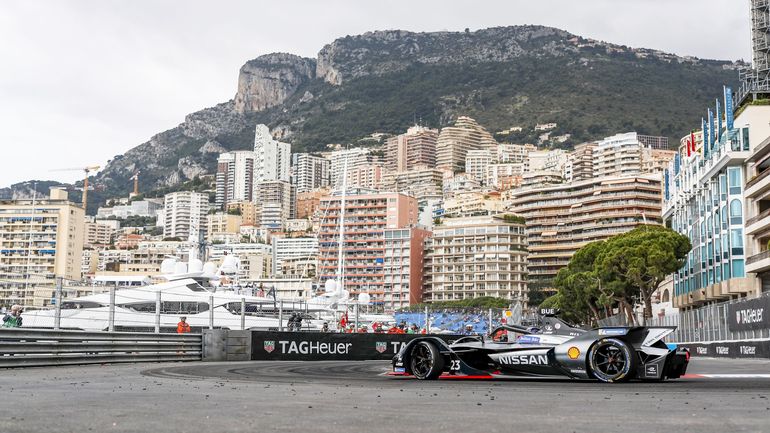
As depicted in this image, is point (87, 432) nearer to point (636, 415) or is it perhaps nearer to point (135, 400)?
point (135, 400)

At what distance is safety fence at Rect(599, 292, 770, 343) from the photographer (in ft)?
87.6

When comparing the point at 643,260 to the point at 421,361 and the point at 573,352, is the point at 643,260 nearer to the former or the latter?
the point at 421,361

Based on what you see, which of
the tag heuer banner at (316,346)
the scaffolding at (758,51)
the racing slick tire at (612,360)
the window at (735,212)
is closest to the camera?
the racing slick tire at (612,360)

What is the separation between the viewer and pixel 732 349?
29.4m

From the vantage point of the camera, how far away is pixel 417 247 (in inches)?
7092

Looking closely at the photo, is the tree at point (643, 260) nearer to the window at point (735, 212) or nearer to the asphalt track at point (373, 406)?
the window at point (735, 212)

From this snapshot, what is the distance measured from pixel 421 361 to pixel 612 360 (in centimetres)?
305

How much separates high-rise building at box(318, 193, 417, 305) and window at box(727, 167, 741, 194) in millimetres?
118188

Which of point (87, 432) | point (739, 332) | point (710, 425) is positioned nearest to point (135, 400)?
point (87, 432)

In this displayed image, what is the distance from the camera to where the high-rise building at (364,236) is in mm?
181125

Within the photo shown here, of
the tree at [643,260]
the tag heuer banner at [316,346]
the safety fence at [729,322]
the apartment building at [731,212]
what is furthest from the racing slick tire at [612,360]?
the tree at [643,260]

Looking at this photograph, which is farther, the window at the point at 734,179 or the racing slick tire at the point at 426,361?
the window at the point at 734,179

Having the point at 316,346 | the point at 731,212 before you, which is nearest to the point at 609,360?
the point at 316,346

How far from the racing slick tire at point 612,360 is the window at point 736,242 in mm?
52611
